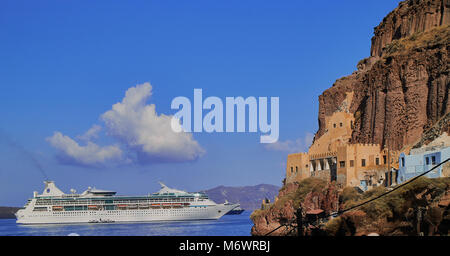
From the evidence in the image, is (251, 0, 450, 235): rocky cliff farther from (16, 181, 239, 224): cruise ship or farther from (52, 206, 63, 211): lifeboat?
(52, 206, 63, 211): lifeboat

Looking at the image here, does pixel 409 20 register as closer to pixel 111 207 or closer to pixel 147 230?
Answer: pixel 147 230

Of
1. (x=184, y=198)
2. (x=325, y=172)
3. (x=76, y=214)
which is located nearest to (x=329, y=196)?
(x=325, y=172)

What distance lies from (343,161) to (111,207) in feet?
229

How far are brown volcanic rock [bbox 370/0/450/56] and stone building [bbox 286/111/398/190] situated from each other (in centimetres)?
1538

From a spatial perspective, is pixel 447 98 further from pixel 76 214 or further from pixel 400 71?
pixel 76 214

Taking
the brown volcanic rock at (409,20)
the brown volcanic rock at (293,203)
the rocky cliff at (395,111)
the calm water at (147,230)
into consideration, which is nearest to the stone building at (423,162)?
the rocky cliff at (395,111)

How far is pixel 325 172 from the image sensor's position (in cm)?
6138

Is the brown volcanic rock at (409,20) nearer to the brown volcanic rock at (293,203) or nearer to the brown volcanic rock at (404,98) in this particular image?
the brown volcanic rock at (404,98)

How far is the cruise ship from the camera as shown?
11606 cm

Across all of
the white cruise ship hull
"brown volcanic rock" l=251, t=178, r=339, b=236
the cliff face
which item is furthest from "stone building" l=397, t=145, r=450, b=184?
the white cruise ship hull

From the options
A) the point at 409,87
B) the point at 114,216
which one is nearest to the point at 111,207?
the point at 114,216

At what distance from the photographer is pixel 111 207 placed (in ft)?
385

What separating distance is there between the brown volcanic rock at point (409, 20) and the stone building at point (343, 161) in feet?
50.4
